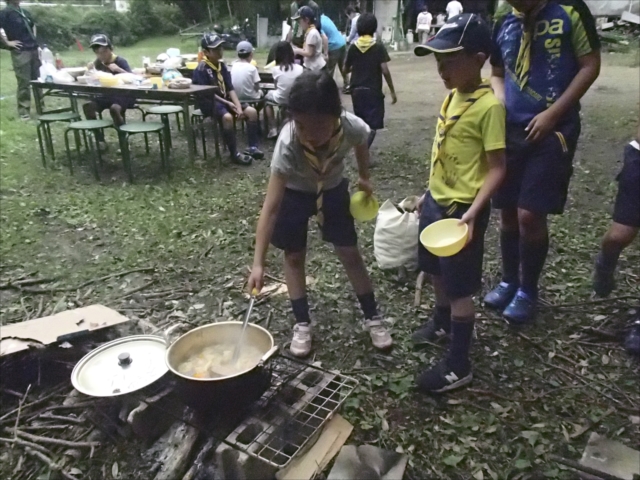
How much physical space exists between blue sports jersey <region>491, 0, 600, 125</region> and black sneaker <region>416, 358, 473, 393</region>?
1359 millimetres

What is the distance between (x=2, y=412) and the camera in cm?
284

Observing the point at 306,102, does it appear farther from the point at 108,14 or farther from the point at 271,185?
the point at 108,14

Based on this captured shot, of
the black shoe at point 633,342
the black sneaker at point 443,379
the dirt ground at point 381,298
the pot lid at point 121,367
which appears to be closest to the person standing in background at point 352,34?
the dirt ground at point 381,298

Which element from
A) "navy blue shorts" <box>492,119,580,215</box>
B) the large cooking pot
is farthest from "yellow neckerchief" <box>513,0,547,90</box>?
the large cooking pot

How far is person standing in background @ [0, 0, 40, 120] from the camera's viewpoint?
9.52 m

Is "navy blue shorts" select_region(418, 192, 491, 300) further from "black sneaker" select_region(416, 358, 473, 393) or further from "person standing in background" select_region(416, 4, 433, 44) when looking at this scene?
"person standing in background" select_region(416, 4, 433, 44)

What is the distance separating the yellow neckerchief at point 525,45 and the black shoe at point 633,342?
153 centimetres

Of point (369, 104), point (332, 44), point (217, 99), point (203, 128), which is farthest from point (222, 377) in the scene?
point (332, 44)

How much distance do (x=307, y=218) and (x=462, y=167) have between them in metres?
0.85

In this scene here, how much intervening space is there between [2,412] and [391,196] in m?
4.02

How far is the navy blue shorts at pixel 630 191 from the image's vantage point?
110 inches

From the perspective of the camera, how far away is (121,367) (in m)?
2.66

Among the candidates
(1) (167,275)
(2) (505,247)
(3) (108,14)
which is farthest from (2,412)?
(3) (108,14)

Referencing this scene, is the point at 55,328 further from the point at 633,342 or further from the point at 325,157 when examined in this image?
the point at 633,342
